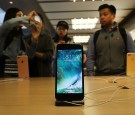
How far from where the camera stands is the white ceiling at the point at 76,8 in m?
6.28

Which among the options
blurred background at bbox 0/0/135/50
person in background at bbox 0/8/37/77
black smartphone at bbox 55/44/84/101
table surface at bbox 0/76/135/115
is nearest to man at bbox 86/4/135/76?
person in background at bbox 0/8/37/77

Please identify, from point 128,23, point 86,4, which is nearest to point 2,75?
point 86,4

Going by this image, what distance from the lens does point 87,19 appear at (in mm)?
8344

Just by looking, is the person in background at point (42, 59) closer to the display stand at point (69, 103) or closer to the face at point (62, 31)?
the face at point (62, 31)

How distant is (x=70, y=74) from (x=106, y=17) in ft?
6.17

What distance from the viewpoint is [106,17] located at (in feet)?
9.07

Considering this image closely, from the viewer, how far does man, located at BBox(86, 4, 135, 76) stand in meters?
2.58

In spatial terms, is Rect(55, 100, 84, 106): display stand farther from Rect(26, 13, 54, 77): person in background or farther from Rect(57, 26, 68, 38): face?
Rect(57, 26, 68, 38): face

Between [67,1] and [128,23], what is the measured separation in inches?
132

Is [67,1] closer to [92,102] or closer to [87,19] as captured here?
[87,19]

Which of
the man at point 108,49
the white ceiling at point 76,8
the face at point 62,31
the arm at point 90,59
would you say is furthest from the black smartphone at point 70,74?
the white ceiling at point 76,8

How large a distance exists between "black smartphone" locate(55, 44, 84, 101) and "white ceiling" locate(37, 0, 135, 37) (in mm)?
5217

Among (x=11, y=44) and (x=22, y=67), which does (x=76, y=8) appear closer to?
(x=11, y=44)

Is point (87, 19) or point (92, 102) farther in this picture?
point (87, 19)
